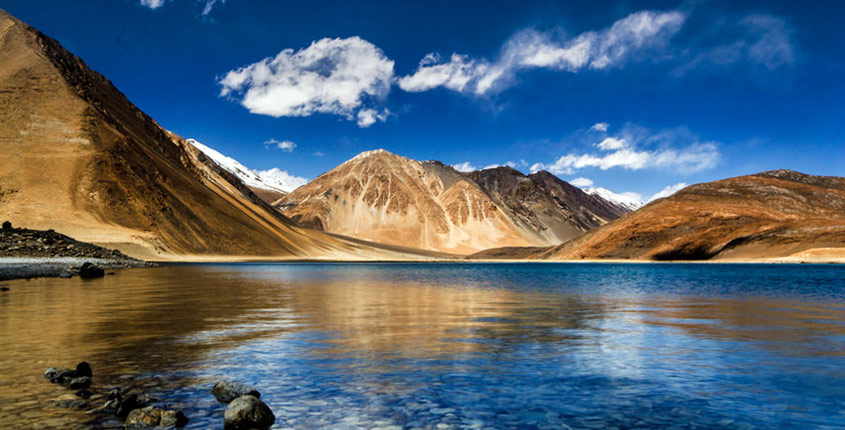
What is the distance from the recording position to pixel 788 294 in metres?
35.0

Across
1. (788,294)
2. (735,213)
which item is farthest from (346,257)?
(788,294)

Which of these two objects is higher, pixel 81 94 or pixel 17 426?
pixel 81 94

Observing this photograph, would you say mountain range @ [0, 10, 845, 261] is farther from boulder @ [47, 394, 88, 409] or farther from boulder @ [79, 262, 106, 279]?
boulder @ [47, 394, 88, 409]

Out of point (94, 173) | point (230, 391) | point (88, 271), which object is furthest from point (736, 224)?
point (230, 391)

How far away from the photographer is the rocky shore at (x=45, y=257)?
46625mm

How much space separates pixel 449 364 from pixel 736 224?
456 feet

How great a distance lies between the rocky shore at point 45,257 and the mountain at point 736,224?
116 meters

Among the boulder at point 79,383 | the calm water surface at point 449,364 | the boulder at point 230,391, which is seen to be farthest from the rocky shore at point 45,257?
the boulder at point 230,391

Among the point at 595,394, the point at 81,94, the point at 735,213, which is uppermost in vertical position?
the point at 81,94

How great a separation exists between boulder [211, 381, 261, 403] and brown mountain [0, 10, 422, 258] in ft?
320

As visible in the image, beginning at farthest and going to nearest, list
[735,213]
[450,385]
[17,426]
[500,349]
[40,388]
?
[735,213] → [500,349] → [450,385] → [40,388] → [17,426]

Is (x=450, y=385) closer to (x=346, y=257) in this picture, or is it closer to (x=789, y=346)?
(x=789, y=346)

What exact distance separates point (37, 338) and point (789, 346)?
65.5 ft

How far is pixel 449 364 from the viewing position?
12492 mm
